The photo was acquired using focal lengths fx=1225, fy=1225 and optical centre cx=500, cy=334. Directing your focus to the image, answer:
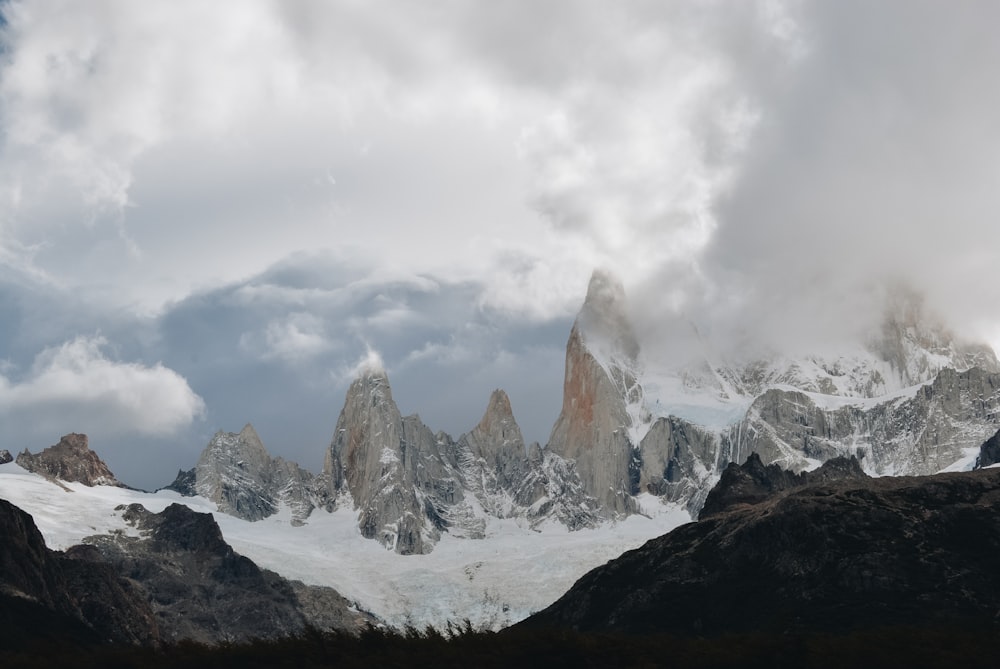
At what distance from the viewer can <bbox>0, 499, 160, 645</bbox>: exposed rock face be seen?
138500 millimetres

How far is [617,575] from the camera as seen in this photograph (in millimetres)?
196375

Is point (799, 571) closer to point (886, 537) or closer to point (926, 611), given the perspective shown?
point (886, 537)

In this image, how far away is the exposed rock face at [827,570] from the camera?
5851 inches

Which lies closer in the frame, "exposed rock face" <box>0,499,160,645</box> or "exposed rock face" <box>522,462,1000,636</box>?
"exposed rock face" <box>0,499,160,645</box>

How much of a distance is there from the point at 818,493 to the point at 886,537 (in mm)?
22147

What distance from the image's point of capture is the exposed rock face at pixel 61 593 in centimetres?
13850

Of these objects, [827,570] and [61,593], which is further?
[827,570]

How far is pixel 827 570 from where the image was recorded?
163 m

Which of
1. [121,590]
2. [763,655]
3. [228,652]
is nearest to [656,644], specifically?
[763,655]

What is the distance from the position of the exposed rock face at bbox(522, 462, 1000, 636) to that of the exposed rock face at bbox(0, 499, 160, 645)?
64.1m

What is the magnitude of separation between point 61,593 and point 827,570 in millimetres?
100580

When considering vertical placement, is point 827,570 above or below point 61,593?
above

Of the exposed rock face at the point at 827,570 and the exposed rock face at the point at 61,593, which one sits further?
the exposed rock face at the point at 827,570

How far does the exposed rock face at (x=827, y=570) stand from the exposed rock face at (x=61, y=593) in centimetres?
6407
